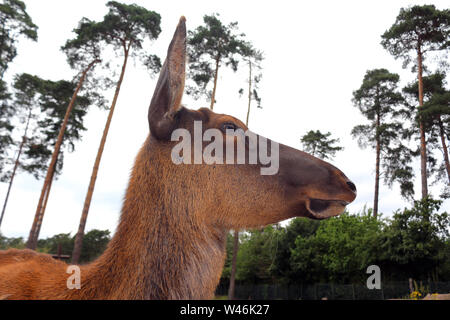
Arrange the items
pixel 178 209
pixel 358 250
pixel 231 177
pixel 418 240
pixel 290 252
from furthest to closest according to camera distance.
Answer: pixel 290 252
pixel 358 250
pixel 418 240
pixel 231 177
pixel 178 209

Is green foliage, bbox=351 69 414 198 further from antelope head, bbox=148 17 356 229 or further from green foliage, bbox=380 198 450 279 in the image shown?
antelope head, bbox=148 17 356 229

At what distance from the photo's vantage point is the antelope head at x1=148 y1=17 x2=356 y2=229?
1.79 meters

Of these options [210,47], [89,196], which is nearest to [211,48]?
[210,47]

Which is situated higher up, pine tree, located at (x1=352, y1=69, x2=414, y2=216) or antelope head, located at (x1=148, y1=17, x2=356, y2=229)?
pine tree, located at (x1=352, y1=69, x2=414, y2=216)

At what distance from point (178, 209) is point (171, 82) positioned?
718 millimetres

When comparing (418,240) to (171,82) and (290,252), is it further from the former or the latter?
(171,82)

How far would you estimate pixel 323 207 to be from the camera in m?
1.94

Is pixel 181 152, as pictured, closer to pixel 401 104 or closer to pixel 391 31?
pixel 391 31

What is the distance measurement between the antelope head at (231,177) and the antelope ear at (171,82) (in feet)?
0.06

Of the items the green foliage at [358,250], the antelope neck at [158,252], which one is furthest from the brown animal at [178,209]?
the green foliage at [358,250]

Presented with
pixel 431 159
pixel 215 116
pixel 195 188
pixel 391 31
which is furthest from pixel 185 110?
pixel 431 159

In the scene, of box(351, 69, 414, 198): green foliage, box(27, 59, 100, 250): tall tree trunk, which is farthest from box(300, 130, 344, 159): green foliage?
box(27, 59, 100, 250): tall tree trunk

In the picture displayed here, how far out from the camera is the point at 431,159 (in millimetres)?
26062
